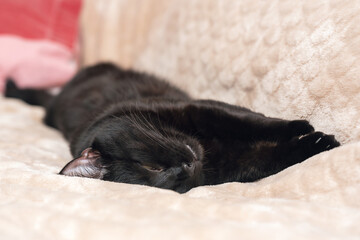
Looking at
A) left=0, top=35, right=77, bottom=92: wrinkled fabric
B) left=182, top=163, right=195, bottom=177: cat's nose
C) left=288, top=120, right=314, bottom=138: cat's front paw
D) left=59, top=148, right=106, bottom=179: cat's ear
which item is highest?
left=288, top=120, right=314, bottom=138: cat's front paw

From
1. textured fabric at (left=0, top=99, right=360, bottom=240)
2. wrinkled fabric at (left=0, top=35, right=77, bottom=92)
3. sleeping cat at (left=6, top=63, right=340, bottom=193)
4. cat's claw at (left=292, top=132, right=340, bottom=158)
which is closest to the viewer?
textured fabric at (left=0, top=99, right=360, bottom=240)

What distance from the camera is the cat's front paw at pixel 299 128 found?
95 centimetres

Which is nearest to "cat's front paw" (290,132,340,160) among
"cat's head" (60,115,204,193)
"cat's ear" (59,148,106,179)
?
"cat's head" (60,115,204,193)

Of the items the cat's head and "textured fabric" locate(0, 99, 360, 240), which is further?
the cat's head

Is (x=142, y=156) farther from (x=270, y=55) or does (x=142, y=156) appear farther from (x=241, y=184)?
(x=270, y=55)

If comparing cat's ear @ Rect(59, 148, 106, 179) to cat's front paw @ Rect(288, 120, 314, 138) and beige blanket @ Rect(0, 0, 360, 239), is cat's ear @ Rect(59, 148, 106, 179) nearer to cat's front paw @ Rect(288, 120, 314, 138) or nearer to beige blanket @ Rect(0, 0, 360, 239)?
beige blanket @ Rect(0, 0, 360, 239)

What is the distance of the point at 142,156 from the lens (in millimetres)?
1045

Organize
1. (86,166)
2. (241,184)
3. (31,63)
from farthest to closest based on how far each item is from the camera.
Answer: (31,63) → (86,166) → (241,184)

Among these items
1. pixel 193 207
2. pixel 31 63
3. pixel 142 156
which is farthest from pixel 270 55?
pixel 31 63

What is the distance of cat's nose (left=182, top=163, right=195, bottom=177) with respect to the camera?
1.01 metres

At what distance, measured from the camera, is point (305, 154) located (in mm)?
961

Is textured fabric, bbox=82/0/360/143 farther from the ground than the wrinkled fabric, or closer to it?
farther from the ground

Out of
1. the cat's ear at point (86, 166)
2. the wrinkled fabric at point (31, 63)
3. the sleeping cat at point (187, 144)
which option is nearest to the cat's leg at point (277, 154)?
the sleeping cat at point (187, 144)

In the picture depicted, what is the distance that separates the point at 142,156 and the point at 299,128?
42cm
